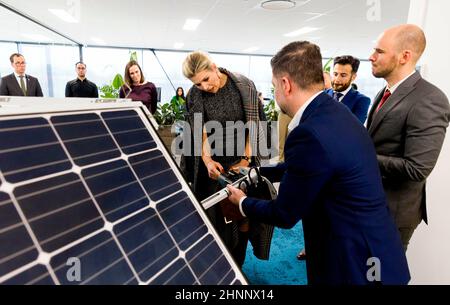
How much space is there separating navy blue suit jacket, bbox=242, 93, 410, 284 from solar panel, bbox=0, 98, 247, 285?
38 centimetres

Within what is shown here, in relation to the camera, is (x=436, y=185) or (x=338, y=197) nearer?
(x=338, y=197)

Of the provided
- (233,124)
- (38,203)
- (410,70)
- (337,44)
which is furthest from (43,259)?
(337,44)

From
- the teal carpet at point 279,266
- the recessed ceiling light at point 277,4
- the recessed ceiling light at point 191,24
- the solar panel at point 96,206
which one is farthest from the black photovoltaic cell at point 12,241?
the recessed ceiling light at point 191,24

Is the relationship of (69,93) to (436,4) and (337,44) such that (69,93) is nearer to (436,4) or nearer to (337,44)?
(436,4)

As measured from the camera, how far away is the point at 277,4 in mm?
5680

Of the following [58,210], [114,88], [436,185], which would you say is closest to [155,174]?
[58,210]

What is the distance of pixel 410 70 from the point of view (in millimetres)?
1482

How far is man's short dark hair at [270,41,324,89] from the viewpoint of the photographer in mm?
1129

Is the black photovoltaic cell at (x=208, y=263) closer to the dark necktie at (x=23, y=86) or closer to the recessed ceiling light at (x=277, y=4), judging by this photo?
the dark necktie at (x=23, y=86)

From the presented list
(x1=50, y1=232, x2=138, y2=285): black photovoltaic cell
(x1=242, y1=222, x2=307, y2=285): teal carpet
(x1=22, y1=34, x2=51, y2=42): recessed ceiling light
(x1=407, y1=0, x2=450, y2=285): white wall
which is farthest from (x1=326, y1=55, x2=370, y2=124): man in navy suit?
(x1=22, y1=34, x2=51, y2=42): recessed ceiling light

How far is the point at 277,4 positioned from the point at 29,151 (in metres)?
6.10

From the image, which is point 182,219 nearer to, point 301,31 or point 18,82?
point 18,82

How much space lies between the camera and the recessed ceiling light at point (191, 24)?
7.52m

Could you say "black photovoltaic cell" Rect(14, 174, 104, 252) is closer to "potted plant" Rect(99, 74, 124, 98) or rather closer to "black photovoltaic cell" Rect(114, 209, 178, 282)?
"black photovoltaic cell" Rect(114, 209, 178, 282)
